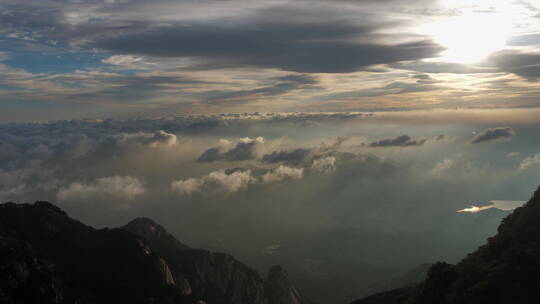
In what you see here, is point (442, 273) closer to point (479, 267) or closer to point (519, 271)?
point (479, 267)

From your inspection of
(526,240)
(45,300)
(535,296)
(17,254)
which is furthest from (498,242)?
(17,254)

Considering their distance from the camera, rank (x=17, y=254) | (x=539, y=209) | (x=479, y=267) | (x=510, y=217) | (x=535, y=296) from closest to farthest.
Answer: (x=535, y=296)
(x=479, y=267)
(x=539, y=209)
(x=510, y=217)
(x=17, y=254)

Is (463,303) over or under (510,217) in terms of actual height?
under

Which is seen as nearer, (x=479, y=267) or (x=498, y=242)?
(x=479, y=267)

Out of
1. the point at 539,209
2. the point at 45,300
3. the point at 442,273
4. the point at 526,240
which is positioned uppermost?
the point at 539,209

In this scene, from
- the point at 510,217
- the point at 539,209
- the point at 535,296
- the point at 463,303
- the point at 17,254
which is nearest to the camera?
the point at 535,296

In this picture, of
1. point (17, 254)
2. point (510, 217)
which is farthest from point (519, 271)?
point (17, 254)
